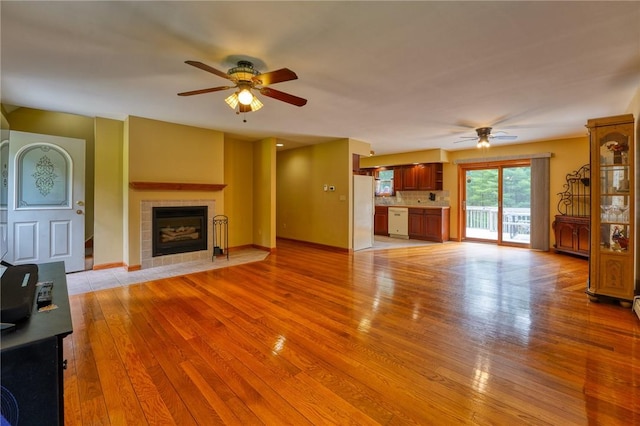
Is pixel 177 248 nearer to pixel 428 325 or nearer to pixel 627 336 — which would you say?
pixel 428 325

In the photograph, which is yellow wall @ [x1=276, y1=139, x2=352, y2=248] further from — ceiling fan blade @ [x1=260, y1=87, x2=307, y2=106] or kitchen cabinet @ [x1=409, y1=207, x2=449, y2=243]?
ceiling fan blade @ [x1=260, y1=87, x2=307, y2=106]

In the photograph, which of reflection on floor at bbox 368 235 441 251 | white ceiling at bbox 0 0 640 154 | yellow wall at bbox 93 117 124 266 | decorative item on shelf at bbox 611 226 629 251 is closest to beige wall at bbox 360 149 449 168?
reflection on floor at bbox 368 235 441 251

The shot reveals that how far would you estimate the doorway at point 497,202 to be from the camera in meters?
7.10

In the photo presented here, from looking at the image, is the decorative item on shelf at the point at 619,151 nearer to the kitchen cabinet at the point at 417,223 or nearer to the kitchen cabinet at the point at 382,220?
the kitchen cabinet at the point at 417,223

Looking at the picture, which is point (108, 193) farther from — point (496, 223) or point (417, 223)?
point (496, 223)

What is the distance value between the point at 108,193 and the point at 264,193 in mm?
2873

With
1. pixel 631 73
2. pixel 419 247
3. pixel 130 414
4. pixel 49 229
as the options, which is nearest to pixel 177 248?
pixel 49 229

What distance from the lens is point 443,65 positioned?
9.39ft

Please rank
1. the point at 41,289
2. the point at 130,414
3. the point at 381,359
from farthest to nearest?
the point at 381,359
the point at 130,414
the point at 41,289

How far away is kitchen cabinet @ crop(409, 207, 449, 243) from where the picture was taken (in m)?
7.91

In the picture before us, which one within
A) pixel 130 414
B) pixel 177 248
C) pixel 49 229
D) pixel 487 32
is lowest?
pixel 130 414

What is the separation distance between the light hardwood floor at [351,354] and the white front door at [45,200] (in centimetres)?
157

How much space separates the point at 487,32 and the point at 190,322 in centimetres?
356

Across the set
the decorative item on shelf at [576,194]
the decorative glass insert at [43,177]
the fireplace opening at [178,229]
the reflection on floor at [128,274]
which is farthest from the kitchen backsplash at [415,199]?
the decorative glass insert at [43,177]
